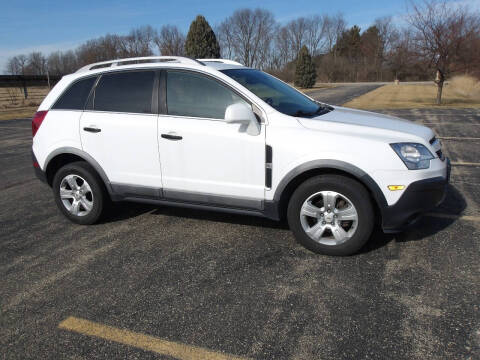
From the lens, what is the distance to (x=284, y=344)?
2.59 meters

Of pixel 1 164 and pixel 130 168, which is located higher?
pixel 130 168

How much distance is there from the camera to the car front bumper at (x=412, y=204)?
11.4ft

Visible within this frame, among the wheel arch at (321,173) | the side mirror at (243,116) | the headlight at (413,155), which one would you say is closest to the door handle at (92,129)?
the side mirror at (243,116)

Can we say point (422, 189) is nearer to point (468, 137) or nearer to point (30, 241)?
point (30, 241)

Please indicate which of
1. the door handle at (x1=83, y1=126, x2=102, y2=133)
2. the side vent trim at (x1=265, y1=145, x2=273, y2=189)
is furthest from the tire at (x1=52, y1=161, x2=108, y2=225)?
the side vent trim at (x1=265, y1=145, x2=273, y2=189)

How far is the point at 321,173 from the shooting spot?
3768 mm

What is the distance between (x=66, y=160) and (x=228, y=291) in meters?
2.91

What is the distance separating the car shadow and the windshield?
52.4 inches

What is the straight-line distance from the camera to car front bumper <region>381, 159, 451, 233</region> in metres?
3.47

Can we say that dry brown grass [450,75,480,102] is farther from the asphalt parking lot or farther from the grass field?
the asphalt parking lot

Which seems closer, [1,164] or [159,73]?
[159,73]

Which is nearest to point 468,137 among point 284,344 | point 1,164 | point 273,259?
point 273,259

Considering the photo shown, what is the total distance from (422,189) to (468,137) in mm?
8202

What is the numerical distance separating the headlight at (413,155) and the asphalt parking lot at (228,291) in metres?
0.88
